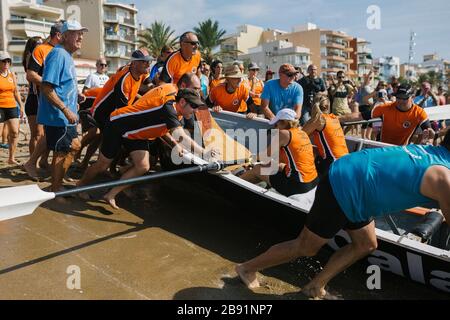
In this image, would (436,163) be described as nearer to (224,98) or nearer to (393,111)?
(393,111)

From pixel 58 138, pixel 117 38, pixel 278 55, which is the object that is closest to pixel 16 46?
pixel 117 38

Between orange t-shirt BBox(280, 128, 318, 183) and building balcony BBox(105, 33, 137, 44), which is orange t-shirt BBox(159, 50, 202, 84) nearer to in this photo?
orange t-shirt BBox(280, 128, 318, 183)

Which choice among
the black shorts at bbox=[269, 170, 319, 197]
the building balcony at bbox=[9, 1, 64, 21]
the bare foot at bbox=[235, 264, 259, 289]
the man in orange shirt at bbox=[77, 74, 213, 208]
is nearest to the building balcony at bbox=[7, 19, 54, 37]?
the building balcony at bbox=[9, 1, 64, 21]

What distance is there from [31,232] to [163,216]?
1.36 meters

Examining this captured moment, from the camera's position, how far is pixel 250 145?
616cm

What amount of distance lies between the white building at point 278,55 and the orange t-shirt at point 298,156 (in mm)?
62398

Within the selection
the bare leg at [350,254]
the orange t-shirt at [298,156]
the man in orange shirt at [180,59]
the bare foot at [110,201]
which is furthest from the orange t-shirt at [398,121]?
the bare foot at [110,201]

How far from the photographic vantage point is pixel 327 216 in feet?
8.77

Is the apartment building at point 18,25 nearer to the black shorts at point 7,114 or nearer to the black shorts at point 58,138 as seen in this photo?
the black shorts at point 7,114

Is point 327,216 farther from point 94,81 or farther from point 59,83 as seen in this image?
point 94,81

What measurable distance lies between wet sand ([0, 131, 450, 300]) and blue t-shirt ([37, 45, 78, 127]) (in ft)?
3.23

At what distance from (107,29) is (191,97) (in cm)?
5889

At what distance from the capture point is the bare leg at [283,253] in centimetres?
280

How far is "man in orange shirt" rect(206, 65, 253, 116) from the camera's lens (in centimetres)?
671
